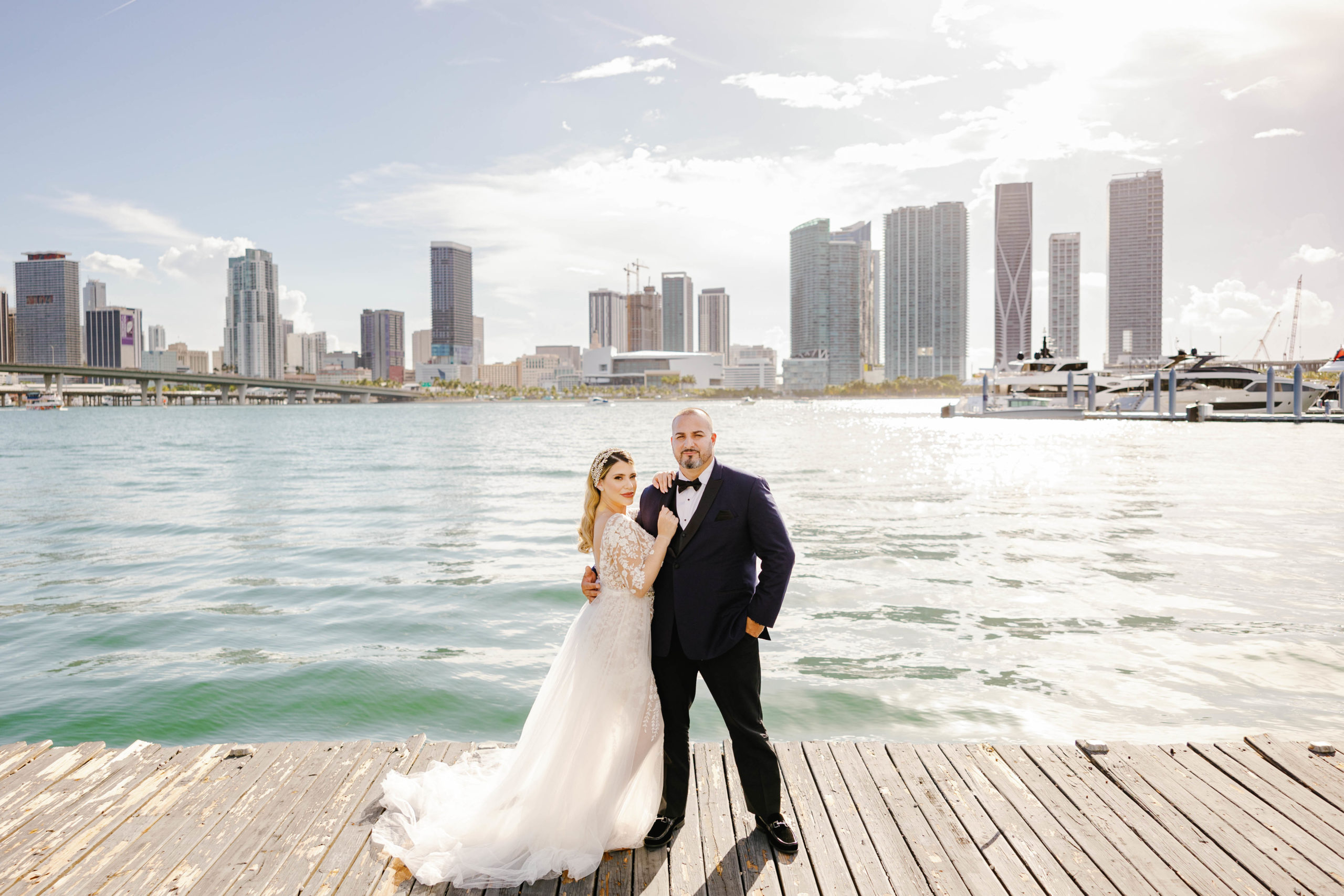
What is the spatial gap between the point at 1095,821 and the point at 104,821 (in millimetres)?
5006

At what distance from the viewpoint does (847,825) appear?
4023 mm

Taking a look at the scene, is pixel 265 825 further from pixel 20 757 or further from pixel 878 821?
pixel 878 821

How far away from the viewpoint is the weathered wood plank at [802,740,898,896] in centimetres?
354

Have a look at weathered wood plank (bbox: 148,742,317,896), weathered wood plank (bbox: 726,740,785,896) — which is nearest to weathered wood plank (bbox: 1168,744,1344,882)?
weathered wood plank (bbox: 726,740,785,896)

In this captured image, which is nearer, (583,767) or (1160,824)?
(583,767)

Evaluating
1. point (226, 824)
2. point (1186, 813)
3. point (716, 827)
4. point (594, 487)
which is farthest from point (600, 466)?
point (1186, 813)

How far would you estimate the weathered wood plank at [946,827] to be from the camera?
354 centimetres

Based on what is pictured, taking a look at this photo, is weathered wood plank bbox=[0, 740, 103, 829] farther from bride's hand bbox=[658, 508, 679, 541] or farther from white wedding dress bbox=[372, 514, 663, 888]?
bride's hand bbox=[658, 508, 679, 541]

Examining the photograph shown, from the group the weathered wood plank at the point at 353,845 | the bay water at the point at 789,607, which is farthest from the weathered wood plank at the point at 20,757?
the bay water at the point at 789,607

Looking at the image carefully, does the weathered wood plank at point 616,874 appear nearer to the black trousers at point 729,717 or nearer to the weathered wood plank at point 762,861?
the weathered wood plank at point 762,861

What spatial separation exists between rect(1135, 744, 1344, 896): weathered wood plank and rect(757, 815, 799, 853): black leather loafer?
2172 millimetres

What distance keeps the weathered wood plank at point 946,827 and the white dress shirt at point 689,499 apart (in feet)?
6.42

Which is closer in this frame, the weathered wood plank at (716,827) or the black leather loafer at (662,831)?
the weathered wood plank at (716,827)

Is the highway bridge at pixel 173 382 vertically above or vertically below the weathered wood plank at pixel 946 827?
above
